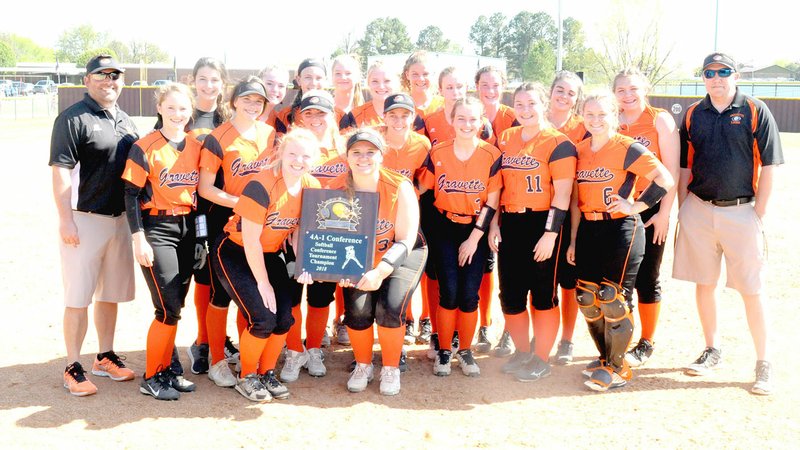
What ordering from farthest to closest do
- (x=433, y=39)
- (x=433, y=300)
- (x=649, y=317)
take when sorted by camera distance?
(x=433, y=39)
(x=433, y=300)
(x=649, y=317)

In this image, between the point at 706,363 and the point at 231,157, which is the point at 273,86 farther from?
the point at 706,363

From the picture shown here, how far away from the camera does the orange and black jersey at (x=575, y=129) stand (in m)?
5.55

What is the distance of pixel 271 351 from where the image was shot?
16.3 ft

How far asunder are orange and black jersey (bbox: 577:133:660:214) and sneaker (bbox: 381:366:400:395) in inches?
69.4

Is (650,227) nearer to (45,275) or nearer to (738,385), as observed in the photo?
(738,385)

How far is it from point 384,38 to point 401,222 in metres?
83.6

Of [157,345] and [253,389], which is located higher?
[157,345]

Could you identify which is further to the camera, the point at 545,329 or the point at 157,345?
the point at 545,329

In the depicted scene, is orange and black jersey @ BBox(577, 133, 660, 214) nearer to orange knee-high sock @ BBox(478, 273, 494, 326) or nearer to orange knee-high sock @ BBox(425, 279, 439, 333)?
orange knee-high sock @ BBox(478, 273, 494, 326)

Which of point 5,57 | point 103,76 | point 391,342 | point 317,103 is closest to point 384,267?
point 391,342

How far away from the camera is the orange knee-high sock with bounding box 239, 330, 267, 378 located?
483 centimetres

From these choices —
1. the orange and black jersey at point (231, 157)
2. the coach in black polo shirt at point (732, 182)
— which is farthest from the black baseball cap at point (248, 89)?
the coach in black polo shirt at point (732, 182)

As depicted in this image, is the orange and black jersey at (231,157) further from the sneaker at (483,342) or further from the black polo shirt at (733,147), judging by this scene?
the black polo shirt at (733,147)

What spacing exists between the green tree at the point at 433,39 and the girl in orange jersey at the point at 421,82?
84.0m
